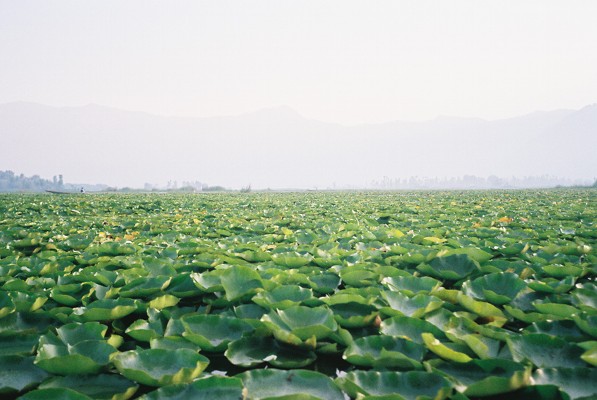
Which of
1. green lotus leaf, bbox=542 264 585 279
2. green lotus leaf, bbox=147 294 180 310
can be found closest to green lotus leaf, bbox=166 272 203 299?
green lotus leaf, bbox=147 294 180 310

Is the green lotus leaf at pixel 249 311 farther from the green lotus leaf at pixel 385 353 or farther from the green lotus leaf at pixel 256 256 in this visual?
the green lotus leaf at pixel 256 256

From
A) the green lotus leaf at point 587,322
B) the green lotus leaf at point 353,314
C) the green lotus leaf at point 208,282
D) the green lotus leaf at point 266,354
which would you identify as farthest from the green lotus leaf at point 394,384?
the green lotus leaf at point 208,282

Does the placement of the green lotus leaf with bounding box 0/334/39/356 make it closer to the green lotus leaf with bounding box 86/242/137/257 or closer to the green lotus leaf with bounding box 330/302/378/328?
the green lotus leaf with bounding box 330/302/378/328

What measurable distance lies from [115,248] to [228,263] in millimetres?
1268

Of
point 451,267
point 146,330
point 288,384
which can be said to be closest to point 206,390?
point 288,384

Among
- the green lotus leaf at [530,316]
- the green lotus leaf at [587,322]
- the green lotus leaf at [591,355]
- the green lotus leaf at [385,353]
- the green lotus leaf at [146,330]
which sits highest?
the green lotus leaf at [587,322]

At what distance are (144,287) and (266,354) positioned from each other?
106cm

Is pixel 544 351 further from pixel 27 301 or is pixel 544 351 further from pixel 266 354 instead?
pixel 27 301

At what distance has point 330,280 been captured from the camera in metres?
2.38

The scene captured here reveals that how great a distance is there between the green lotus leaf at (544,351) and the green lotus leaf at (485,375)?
143mm

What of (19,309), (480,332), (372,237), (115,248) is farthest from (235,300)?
(372,237)

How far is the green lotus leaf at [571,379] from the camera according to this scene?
3.90 ft

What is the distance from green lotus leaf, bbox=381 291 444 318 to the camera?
1794 mm

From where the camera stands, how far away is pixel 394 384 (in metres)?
1.24
